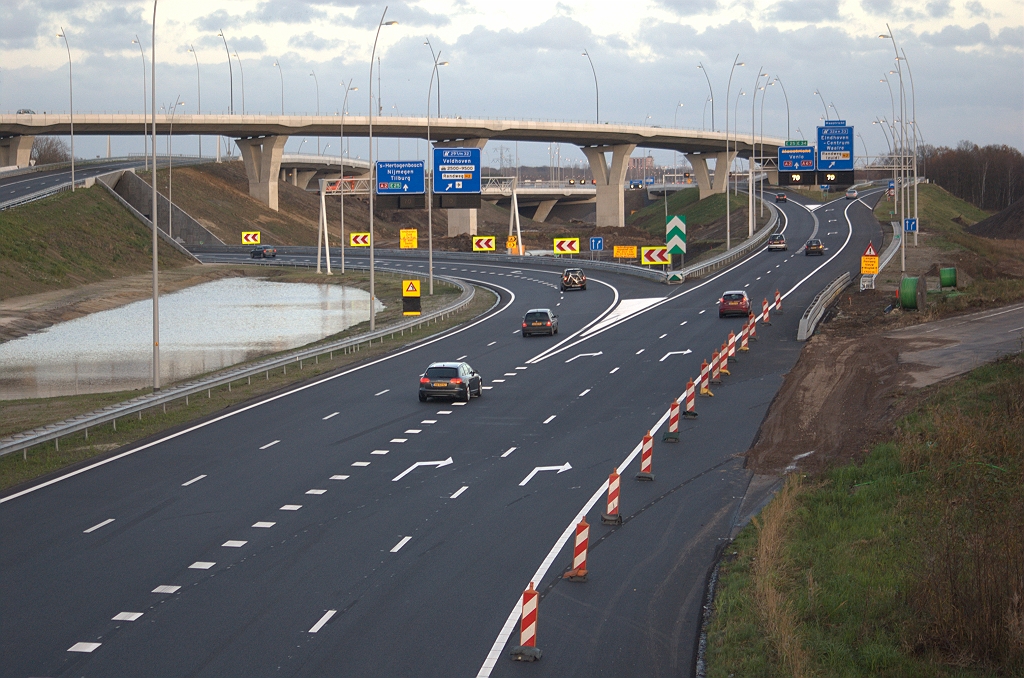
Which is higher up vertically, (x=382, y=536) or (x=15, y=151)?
(x=15, y=151)

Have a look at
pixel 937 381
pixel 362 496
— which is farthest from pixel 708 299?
pixel 362 496

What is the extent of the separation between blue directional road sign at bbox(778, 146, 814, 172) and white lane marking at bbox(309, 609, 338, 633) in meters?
74.2

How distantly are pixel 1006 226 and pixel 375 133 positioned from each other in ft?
234

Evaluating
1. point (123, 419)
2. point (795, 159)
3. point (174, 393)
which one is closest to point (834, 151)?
point (795, 159)

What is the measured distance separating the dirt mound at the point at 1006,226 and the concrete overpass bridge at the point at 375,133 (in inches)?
1137

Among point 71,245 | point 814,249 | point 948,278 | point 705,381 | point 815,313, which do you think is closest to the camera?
point 705,381

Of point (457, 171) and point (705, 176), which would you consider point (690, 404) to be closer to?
point (457, 171)

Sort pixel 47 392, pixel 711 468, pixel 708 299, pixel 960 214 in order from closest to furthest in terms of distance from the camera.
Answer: pixel 711 468
pixel 47 392
pixel 708 299
pixel 960 214

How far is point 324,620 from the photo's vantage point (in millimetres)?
14625

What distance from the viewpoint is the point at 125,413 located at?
29.2 metres

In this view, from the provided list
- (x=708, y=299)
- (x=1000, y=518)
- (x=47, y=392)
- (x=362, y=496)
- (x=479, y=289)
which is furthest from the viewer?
(x=479, y=289)

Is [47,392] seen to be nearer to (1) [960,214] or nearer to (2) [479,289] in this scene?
(2) [479,289]

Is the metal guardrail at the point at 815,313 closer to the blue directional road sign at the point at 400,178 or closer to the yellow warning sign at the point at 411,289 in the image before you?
the yellow warning sign at the point at 411,289

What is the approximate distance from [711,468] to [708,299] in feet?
126
